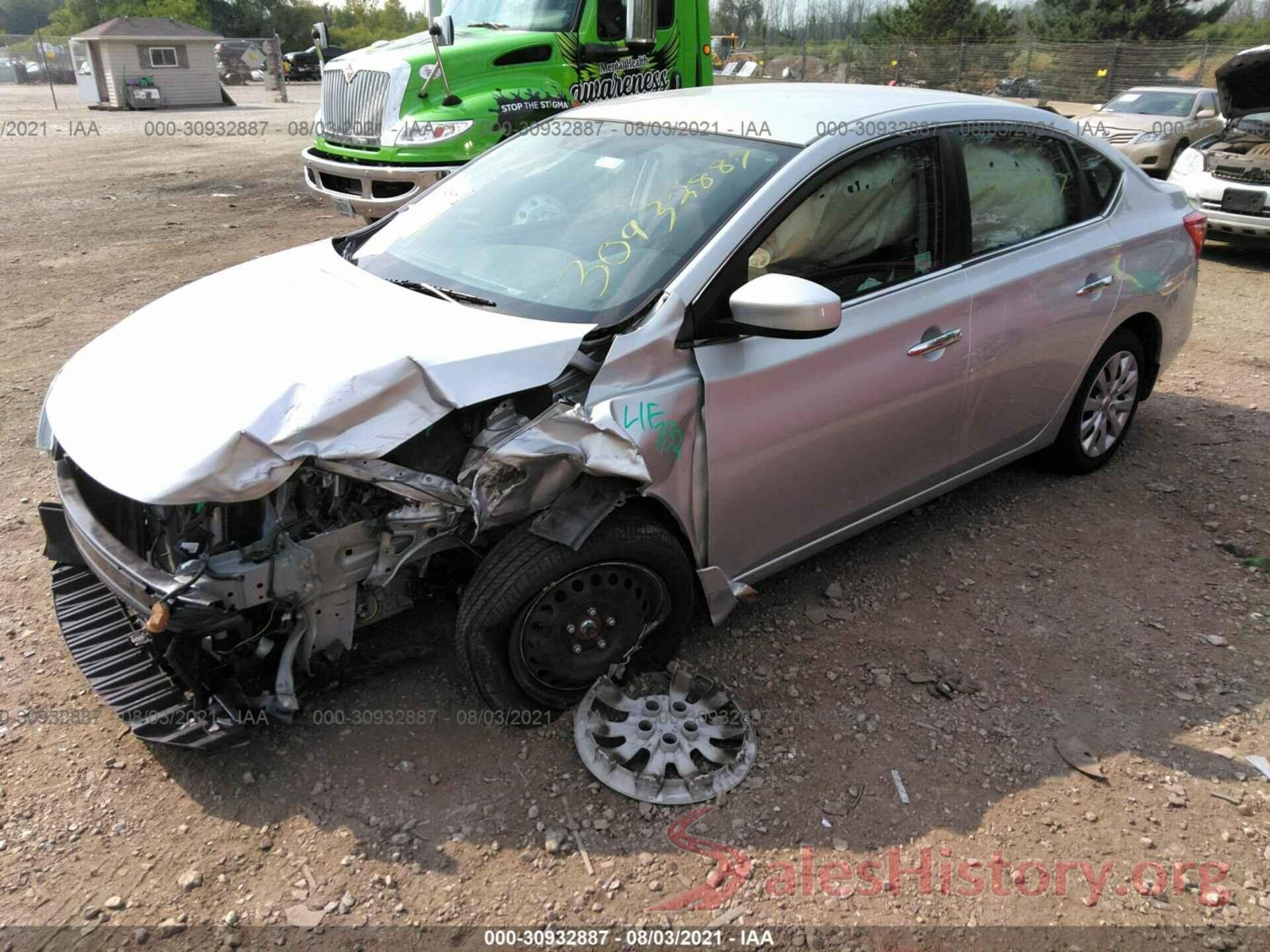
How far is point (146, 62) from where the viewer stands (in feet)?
96.0

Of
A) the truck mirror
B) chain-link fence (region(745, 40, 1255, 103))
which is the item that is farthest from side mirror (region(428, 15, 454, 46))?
chain-link fence (region(745, 40, 1255, 103))

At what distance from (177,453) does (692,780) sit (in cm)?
169

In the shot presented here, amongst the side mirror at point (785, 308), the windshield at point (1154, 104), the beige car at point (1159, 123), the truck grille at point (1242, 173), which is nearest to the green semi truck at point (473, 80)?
the truck grille at point (1242, 173)

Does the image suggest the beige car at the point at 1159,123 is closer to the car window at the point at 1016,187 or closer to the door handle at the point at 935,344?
the car window at the point at 1016,187

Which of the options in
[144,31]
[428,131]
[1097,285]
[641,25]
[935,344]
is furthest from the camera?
[144,31]

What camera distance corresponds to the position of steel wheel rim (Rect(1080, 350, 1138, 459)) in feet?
14.5

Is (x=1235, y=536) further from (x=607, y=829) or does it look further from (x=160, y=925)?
(x=160, y=925)

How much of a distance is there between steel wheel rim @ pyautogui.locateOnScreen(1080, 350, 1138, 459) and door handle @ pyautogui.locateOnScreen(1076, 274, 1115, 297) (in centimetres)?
40

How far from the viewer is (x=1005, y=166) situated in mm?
3803

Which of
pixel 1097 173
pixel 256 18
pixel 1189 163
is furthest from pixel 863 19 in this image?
pixel 1097 173

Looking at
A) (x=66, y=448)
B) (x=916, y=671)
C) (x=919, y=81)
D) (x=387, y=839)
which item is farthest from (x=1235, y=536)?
(x=919, y=81)

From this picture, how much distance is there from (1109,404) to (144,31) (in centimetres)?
3332

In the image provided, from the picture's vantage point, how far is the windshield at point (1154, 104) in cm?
1413

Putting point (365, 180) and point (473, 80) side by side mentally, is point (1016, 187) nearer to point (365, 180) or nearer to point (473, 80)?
point (473, 80)
